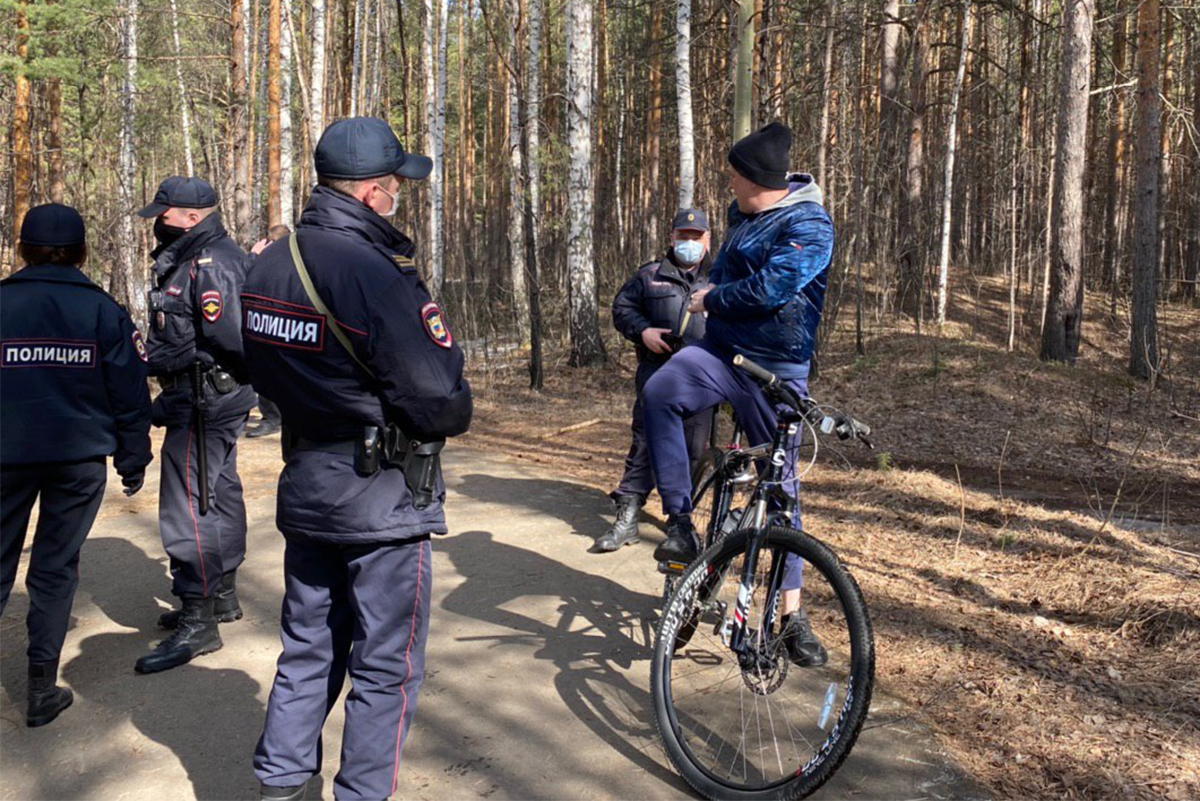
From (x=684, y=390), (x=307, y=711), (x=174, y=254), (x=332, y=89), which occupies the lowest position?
(x=307, y=711)

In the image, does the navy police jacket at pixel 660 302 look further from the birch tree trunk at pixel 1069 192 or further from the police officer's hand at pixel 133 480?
the birch tree trunk at pixel 1069 192

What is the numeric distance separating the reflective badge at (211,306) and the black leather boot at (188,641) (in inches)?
50.6

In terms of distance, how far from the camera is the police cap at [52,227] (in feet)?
12.2

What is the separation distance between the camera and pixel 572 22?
1364 centimetres

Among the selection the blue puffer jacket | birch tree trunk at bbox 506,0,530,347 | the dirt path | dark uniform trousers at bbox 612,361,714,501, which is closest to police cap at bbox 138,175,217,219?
the dirt path

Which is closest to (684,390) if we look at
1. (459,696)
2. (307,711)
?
(459,696)

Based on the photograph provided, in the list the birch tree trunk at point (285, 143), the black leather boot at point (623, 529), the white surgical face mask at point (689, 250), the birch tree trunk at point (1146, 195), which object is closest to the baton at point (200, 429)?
the black leather boot at point (623, 529)

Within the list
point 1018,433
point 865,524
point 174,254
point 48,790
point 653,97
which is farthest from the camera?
point 653,97

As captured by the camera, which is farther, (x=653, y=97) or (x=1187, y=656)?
(x=653, y=97)

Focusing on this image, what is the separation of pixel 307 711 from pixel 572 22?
41.5ft

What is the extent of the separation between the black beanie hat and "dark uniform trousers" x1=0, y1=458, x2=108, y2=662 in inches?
115

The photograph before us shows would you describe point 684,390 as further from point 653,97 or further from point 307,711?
point 653,97

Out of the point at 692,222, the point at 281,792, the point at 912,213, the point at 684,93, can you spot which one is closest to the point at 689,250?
the point at 692,222

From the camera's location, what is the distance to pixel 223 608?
14.9 ft
